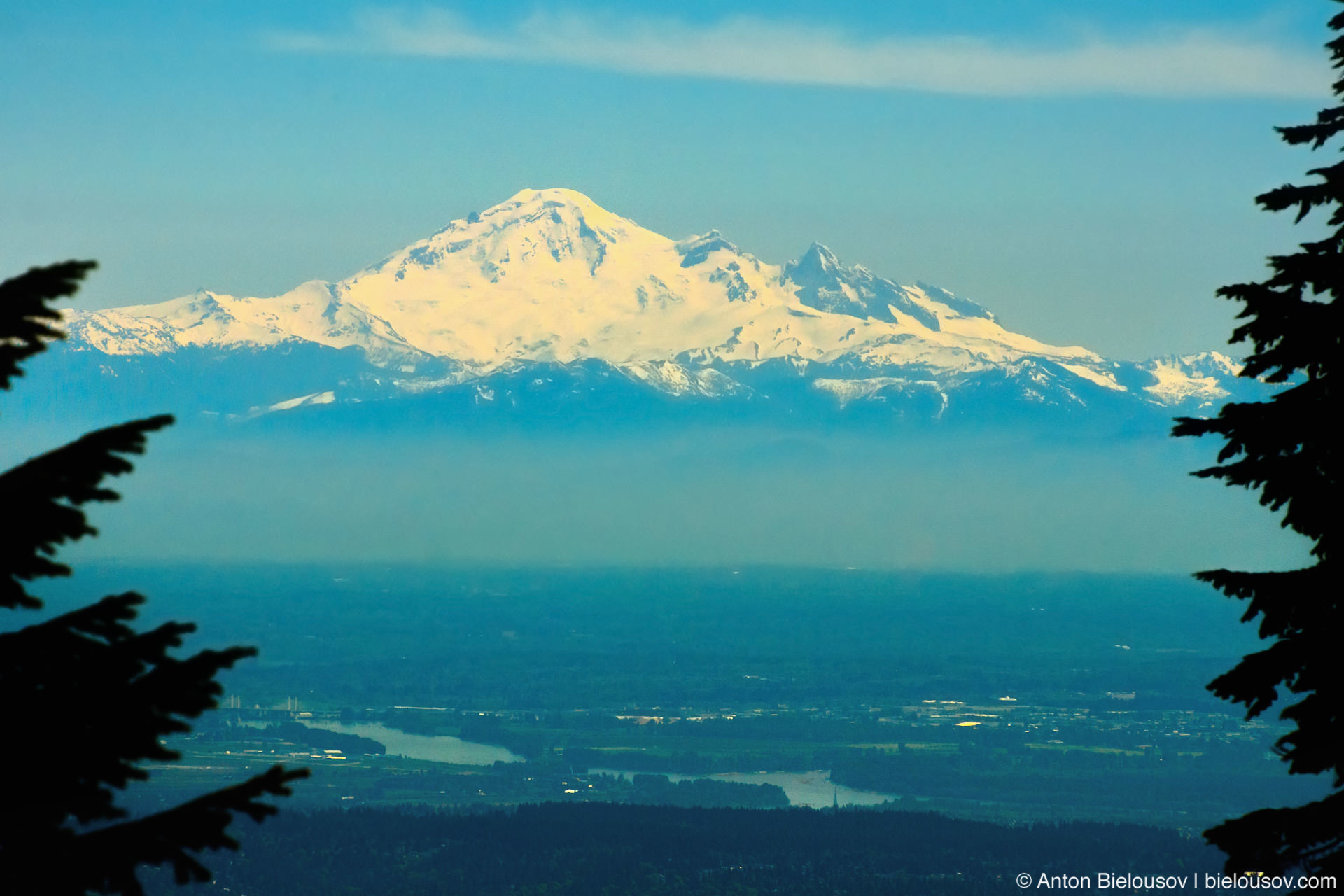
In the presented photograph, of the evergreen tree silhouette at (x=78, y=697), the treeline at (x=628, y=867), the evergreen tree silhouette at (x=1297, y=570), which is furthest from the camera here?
the treeline at (x=628, y=867)

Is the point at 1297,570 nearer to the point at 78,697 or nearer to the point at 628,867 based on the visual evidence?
the point at 78,697

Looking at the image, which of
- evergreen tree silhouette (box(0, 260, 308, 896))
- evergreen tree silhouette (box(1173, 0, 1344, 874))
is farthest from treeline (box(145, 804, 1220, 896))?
evergreen tree silhouette (box(0, 260, 308, 896))

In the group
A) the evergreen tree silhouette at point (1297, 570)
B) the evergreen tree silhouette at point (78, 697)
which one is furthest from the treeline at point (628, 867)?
the evergreen tree silhouette at point (78, 697)

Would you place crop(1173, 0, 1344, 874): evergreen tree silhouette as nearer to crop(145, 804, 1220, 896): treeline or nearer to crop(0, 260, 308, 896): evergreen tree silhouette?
crop(0, 260, 308, 896): evergreen tree silhouette

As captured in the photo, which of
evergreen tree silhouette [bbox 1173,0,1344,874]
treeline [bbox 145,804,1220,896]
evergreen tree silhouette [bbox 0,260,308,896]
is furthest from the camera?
treeline [bbox 145,804,1220,896]

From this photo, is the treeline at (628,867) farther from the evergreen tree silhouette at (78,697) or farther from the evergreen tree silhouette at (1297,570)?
the evergreen tree silhouette at (78,697)

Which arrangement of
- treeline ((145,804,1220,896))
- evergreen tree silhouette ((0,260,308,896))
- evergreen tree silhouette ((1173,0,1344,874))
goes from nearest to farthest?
evergreen tree silhouette ((0,260,308,896)) → evergreen tree silhouette ((1173,0,1344,874)) → treeline ((145,804,1220,896))
